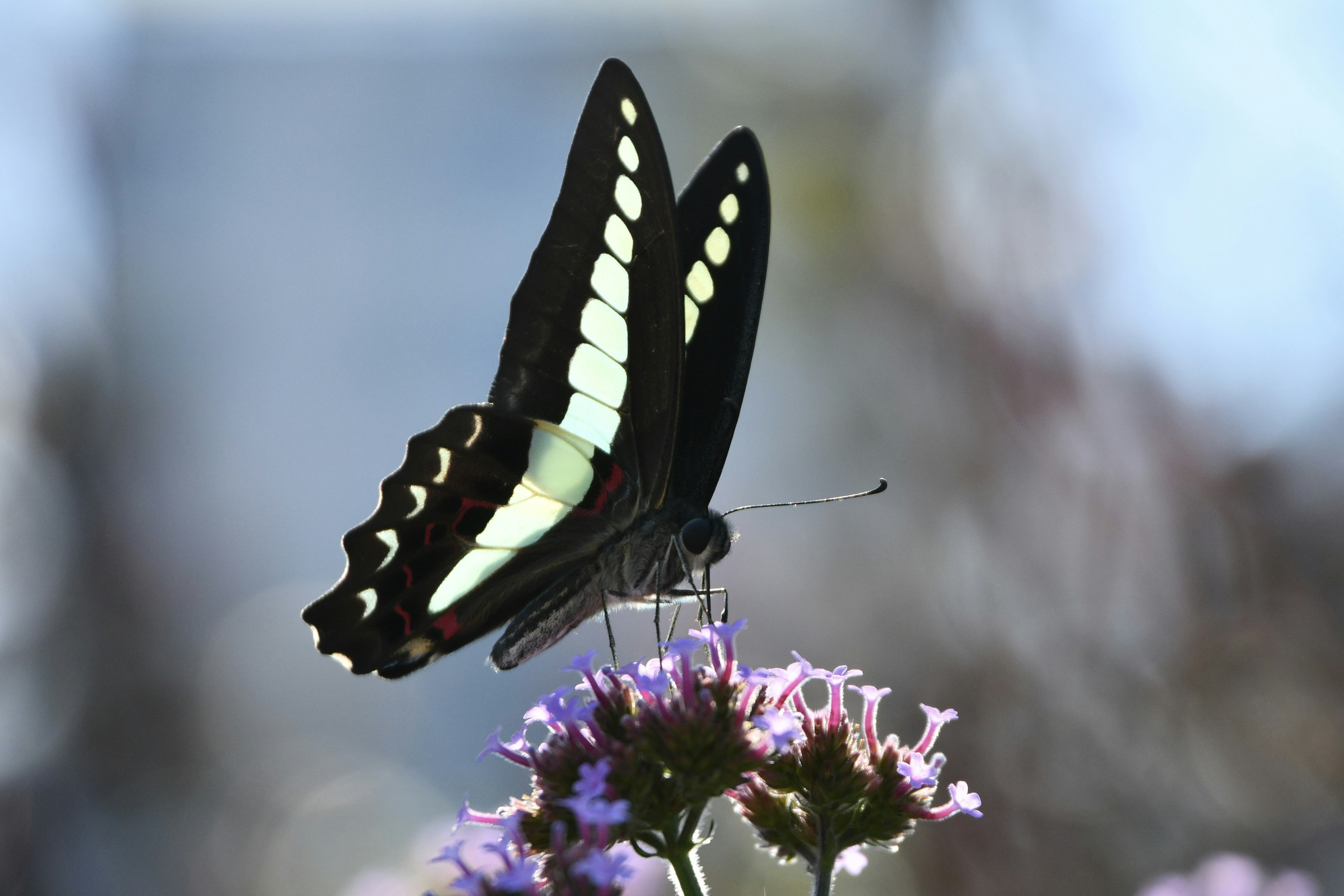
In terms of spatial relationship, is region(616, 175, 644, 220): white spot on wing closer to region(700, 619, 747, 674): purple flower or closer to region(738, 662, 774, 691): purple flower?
region(700, 619, 747, 674): purple flower

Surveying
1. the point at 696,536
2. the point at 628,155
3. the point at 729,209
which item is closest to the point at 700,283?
the point at 729,209

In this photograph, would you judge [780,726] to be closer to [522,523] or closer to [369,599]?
[522,523]

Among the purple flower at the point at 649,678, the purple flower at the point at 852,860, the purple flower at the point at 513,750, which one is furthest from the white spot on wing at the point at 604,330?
the purple flower at the point at 852,860

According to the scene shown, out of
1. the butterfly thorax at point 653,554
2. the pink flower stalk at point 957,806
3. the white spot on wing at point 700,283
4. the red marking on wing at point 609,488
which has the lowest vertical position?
the pink flower stalk at point 957,806

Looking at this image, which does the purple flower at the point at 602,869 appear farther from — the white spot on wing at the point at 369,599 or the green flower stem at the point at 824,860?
the white spot on wing at the point at 369,599

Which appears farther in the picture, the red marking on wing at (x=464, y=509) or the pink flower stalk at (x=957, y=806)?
the red marking on wing at (x=464, y=509)

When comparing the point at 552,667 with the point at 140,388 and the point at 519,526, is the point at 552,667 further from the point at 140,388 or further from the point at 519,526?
the point at 519,526

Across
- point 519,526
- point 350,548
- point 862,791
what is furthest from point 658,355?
point 862,791

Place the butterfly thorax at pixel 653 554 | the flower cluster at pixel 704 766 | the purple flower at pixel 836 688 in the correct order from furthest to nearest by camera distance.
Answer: the butterfly thorax at pixel 653 554
the purple flower at pixel 836 688
the flower cluster at pixel 704 766
